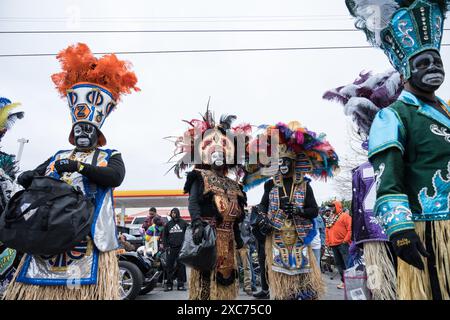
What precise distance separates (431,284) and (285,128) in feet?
9.62

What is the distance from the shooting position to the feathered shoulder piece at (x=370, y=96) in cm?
347

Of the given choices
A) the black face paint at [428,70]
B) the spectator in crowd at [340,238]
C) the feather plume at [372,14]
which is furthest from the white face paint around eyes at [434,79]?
the spectator in crowd at [340,238]

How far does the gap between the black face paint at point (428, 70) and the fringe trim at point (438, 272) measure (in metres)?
0.72

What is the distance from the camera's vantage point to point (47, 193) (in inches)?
92.5

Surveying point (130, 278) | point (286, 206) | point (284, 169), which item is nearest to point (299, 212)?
point (286, 206)

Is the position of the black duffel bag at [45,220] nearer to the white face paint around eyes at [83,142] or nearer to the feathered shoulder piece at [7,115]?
the white face paint around eyes at [83,142]

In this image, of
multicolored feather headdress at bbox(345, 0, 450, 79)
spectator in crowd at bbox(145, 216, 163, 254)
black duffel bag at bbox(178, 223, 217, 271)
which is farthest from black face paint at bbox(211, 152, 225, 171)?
spectator in crowd at bbox(145, 216, 163, 254)

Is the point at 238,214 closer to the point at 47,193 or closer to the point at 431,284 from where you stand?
the point at 47,193

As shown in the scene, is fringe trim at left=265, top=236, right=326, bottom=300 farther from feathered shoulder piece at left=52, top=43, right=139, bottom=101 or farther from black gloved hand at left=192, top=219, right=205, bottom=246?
feathered shoulder piece at left=52, top=43, right=139, bottom=101

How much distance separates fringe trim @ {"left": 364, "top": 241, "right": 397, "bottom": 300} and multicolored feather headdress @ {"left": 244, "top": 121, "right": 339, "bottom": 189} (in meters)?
1.29

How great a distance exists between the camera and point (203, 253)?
3.10 m

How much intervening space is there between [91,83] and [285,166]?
2.46 meters

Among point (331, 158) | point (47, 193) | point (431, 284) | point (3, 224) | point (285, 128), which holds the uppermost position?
point (285, 128)
